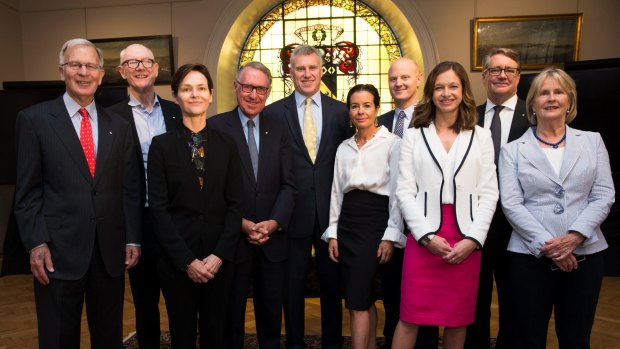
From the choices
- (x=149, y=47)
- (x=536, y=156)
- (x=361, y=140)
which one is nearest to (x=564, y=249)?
(x=536, y=156)

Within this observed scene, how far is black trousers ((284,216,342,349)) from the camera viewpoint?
2.56 meters

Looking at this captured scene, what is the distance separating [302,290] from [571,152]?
57.7 inches

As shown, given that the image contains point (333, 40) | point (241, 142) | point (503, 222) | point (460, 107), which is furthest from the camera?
point (333, 40)

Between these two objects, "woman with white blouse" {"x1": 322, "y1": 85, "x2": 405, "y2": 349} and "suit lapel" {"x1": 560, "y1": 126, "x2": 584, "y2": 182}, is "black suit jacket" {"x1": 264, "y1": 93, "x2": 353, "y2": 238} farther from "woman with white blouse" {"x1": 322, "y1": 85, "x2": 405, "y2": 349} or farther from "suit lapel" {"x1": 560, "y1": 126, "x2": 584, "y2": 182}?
"suit lapel" {"x1": 560, "y1": 126, "x2": 584, "y2": 182}

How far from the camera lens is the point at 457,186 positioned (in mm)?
1988

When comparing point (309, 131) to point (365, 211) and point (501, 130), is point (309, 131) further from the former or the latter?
point (501, 130)

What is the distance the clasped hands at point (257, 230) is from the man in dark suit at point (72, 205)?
1.83ft

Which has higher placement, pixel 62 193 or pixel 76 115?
pixel 76 115

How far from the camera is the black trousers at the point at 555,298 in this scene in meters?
1.92

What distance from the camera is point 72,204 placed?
1871 millimetres

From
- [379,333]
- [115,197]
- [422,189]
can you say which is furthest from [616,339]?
[115,197]

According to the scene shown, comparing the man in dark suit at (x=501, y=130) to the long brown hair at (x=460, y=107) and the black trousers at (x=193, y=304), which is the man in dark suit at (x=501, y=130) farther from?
the black trousers at (x=193, y=304)

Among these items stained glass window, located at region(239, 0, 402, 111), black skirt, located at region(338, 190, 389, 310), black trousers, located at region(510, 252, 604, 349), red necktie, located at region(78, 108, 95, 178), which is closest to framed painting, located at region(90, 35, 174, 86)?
stained glass window, located at region(239, 0, 402, 111)

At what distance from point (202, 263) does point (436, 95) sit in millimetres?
1230
